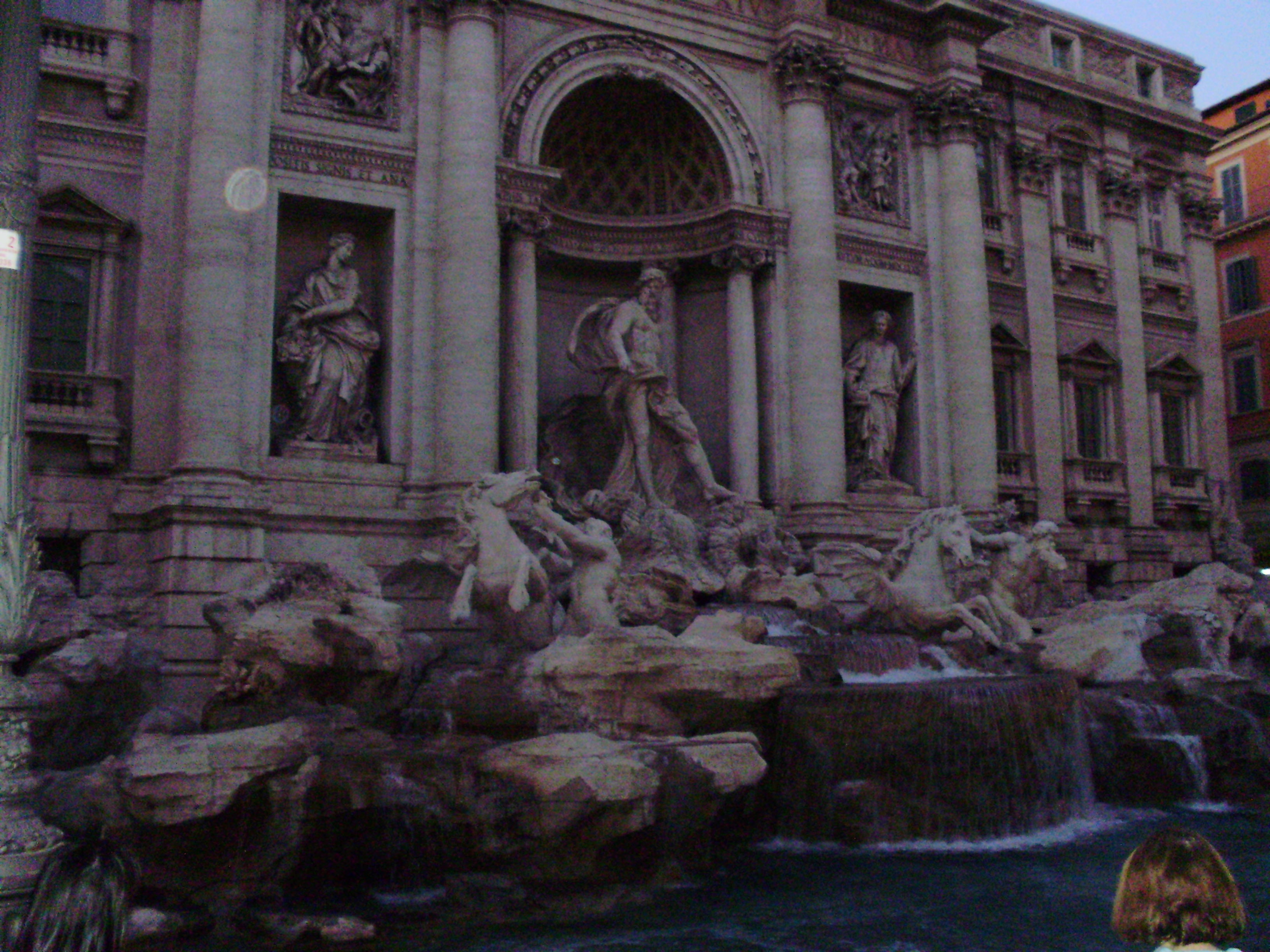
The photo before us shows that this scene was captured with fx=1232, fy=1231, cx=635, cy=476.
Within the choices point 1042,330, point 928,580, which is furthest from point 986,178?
point 928,580

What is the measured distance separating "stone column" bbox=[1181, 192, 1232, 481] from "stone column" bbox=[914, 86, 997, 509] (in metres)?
7.35

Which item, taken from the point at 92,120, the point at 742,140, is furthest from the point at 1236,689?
the point at 92,120

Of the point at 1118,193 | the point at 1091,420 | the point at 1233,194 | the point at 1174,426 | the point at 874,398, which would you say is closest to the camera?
the point at 874,398

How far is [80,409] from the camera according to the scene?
14383 mm

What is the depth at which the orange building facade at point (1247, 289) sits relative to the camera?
2972 centimetres

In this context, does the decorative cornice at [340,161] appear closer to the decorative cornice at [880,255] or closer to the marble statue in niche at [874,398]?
the decorative cornice at [880,255]

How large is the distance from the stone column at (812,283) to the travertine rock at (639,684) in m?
7.66

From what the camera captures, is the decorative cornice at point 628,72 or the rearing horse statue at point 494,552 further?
the decorative cornice at point 628,72

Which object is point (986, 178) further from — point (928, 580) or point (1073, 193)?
point (928, 580)

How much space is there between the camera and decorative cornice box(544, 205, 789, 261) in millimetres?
18906

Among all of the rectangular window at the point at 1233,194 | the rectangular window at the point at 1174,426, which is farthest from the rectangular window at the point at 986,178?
the rectangular window at the point at 1233,194

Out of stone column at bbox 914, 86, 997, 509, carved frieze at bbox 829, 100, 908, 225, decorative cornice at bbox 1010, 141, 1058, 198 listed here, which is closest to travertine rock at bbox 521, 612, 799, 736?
stone column at bbox 914, 86, 997, 509

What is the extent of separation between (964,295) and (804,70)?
467 centimetres

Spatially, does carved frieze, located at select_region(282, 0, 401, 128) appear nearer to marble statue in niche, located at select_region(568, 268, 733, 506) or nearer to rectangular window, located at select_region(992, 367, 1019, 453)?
marble statue in niche, located at select_region(568, 268, 733, 506)
